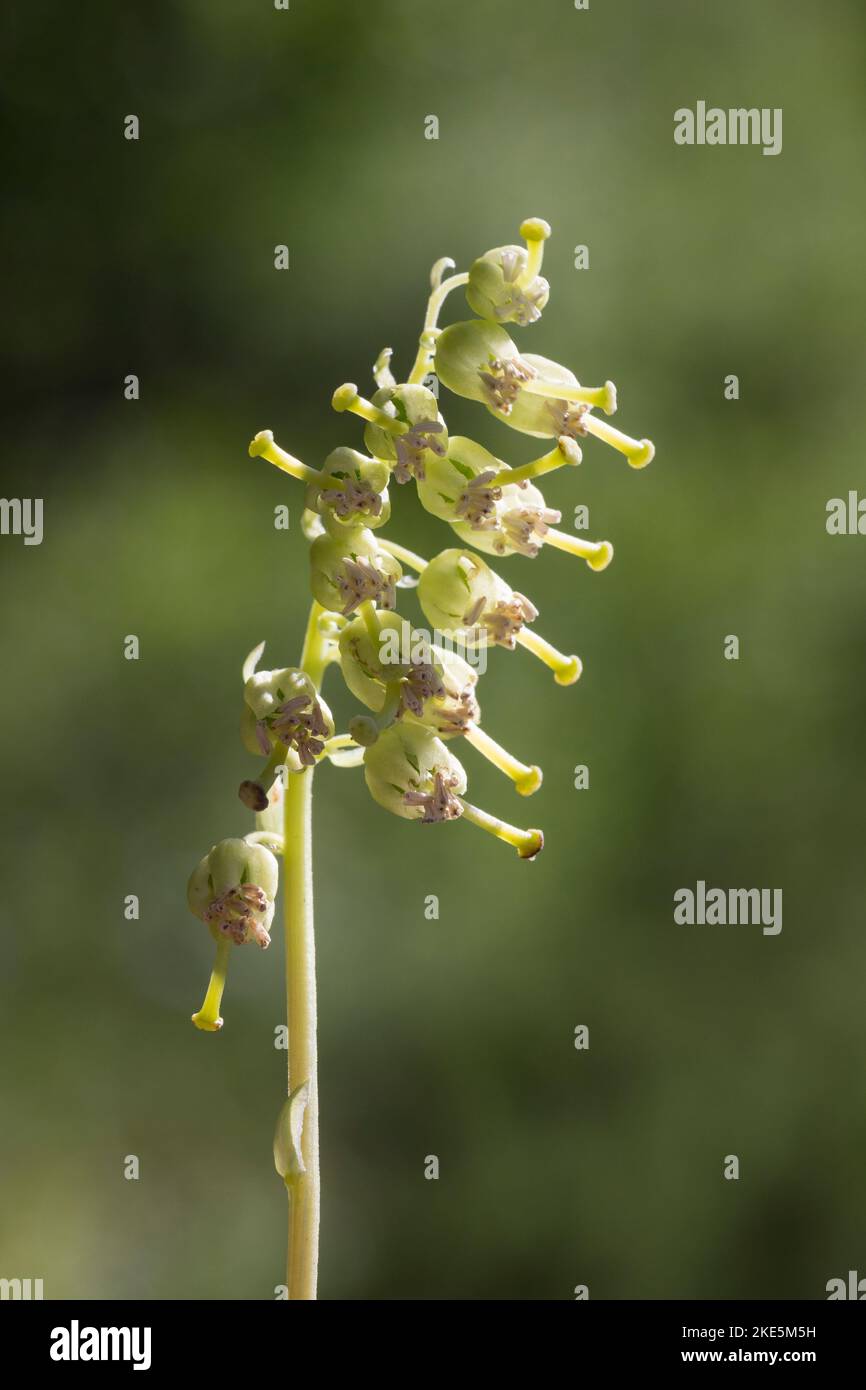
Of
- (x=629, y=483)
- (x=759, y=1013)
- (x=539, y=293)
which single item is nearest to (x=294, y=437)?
(x=629, y=483)

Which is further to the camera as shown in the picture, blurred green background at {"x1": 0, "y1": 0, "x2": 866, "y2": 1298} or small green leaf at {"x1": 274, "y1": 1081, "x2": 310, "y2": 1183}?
blurred green background at {"x1": 0, "y1": 0, "x2": 866, "y2": 1298}

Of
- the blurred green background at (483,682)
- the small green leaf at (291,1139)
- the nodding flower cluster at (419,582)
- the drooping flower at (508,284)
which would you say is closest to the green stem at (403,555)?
the nodding flower cluster at (419,582)

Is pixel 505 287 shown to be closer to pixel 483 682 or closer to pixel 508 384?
pixel 508 384

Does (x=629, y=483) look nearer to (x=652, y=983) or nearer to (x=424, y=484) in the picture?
(x=652, y=983)

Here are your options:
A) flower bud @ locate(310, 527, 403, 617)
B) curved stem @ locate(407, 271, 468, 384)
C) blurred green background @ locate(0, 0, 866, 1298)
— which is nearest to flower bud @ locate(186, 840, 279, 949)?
flower bud @ locate(310, 527, 403, 617)

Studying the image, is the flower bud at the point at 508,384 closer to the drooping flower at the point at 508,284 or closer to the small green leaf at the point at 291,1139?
the drooping flower at the point at 508,284

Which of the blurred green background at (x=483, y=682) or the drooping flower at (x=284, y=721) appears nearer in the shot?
the drooping flower at (x=284, y=721)

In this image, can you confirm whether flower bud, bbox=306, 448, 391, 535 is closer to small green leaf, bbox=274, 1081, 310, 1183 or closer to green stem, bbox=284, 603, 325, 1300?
green stem, bbox=284, 603, 325, 1300
